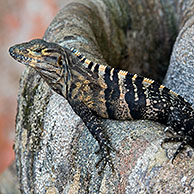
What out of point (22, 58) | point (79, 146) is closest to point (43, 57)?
point (22, 58)

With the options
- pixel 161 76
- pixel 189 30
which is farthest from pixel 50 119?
pixel 161 76

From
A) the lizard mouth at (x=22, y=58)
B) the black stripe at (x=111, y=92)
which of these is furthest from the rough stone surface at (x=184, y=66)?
the lizard mouth at (x=22, y=58)

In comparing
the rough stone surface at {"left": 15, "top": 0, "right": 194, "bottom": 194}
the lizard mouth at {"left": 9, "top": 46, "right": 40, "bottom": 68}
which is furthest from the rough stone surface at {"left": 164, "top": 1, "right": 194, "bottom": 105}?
the lizard mouth at {"left": 9, "top": 46, "right": 40, "bottom": 68}

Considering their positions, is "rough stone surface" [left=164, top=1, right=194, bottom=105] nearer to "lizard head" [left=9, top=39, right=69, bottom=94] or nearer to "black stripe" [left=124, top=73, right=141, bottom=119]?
"black stripe" [left=124, top=73, right=141, bottom=119]

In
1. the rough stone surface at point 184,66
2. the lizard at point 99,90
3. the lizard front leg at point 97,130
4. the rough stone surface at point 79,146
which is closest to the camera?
the rough stone surface at point 79,146

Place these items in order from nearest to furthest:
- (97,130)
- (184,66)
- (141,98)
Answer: (97,130) → (141,98) → (184,66)

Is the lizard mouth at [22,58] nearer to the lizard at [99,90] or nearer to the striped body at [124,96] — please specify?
the lizard at [99,90]

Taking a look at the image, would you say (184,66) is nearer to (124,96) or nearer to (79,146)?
(124,96)

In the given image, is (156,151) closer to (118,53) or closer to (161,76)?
(118,53)
